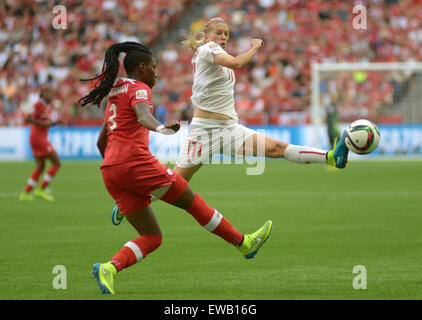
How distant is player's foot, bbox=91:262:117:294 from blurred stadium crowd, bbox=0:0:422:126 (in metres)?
20.0

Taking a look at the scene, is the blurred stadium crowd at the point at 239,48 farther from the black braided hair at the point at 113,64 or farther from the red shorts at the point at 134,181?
the red shorts at the point at 134,181

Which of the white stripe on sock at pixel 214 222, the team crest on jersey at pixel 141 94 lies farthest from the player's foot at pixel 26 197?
the team crest on jersey at pixel 141 94

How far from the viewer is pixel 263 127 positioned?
26.6 metres

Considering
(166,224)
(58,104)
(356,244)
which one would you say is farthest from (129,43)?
(58,104)

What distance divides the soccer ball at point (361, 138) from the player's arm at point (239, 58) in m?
1.26

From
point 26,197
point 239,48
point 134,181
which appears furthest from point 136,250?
point 239,48

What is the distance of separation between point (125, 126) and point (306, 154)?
2.45 metres

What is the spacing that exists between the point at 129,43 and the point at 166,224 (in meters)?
5.25

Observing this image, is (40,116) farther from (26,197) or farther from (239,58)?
(239,58)

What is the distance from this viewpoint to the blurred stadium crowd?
91.1ft

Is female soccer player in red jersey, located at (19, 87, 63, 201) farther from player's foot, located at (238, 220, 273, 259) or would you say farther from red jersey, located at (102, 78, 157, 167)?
red jersey, located at (102, 78, 157, 167)

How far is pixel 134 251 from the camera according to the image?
6.40m

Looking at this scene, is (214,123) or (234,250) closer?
(214,123)
